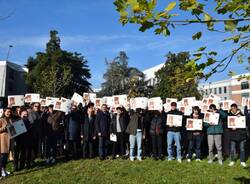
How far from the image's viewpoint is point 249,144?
1766cm

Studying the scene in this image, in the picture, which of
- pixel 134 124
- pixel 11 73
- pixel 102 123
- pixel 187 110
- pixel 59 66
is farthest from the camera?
pixel 11 73

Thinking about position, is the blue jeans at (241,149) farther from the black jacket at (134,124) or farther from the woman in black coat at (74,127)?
the woman in black coat at (74,127)

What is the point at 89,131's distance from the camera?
15.7 m

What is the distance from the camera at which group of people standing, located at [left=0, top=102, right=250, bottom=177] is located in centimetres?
1475

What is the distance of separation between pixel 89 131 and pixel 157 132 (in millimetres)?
2650

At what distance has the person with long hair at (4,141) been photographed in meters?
12.6

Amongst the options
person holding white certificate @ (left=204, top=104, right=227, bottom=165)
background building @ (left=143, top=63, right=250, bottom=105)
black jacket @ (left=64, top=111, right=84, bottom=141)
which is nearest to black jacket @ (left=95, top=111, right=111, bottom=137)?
black jacket @ (left=64, top=111, right=84, bottom=141)

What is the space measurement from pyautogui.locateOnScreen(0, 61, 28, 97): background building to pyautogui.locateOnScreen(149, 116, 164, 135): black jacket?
68.8m

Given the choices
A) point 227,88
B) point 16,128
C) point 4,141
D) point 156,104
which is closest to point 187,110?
point 156,104

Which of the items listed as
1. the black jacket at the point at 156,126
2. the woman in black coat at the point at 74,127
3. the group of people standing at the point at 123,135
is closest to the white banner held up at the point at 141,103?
the group of people standing at the point at 123,135

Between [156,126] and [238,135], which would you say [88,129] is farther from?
[238,135]

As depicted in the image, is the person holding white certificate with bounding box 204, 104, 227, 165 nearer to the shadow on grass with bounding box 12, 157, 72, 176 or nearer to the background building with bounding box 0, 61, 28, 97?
the shadow on grass with bounding box 12, 157, 72, 176

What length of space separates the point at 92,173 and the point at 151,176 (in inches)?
75.7

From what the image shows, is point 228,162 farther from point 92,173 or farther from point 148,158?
point 92,173
